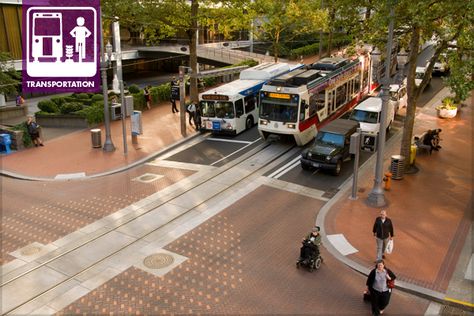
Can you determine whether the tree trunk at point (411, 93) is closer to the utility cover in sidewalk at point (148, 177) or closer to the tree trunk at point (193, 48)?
the utility cover in sidewalk at point (148, 177)

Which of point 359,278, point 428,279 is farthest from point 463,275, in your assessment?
point 359,278

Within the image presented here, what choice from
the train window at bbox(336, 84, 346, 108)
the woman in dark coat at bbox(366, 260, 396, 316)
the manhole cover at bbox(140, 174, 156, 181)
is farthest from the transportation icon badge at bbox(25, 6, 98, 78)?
the woman in dark coat at bbox(366, 260, 396, 316)

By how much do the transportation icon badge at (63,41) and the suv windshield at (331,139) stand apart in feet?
46.2

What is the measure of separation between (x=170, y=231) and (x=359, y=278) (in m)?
6.00

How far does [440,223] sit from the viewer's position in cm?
1542

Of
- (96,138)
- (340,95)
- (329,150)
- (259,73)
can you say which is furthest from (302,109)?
(96,138)

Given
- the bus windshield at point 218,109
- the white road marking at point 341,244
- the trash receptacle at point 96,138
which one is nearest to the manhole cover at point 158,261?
the white road marking at point 341,244

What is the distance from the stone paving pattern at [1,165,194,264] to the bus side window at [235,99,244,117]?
591cm

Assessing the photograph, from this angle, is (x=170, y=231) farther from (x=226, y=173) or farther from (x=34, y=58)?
(x=34, y=58)

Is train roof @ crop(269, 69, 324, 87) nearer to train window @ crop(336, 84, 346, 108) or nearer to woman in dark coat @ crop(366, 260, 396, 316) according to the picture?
train window @ crop(336, 84, 346, 108)

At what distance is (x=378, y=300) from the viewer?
10.9 metres

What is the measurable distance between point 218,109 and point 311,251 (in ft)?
44.8

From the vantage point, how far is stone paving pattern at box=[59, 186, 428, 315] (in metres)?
11.3

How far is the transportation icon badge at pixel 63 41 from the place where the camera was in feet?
91.5
